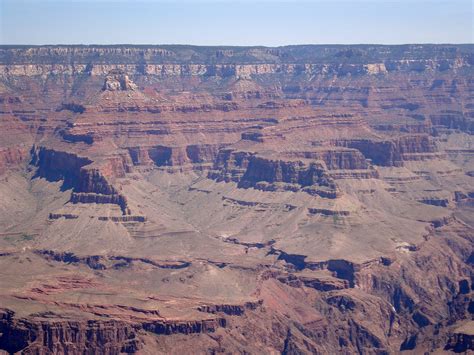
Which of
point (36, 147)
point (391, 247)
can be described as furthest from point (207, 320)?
point (36, 147)

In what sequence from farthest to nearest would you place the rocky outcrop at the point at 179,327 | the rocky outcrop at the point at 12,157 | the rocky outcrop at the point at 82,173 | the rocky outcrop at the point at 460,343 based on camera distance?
the rocky outcrop at the point at 12,157, the rocky outcrop at the point at 82,173, the rocky outcrop at the point at 179,327, the rocky outcrop at the point at 460,343

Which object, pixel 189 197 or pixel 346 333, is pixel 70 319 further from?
pixel 189 197

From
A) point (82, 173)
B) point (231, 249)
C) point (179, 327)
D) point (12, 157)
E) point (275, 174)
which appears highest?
point (82, 173)

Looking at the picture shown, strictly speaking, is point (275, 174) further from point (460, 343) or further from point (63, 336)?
point (63, 336)

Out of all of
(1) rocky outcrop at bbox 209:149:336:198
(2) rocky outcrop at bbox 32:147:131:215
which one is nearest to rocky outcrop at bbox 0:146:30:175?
(2) rocky outcrop at bbox 32:147:131:215

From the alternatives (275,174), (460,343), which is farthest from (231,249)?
(460,343)

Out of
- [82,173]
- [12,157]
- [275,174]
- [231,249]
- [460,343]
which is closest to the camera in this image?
[460,343]

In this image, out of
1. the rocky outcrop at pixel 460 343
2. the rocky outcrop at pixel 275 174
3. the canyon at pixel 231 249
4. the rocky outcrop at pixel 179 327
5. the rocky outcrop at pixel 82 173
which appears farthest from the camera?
the rocky outcrop at pixel 275 174

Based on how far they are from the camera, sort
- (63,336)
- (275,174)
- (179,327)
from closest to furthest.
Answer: (63,336), (179,327), (275,174)

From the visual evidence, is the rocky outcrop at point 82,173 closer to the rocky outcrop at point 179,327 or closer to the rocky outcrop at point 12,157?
the rocky outcrop at point 12,157

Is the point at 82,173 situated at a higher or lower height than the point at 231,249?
higher


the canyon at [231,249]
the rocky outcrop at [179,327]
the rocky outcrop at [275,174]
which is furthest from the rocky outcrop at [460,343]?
the rocky outcrop at [275,174]
